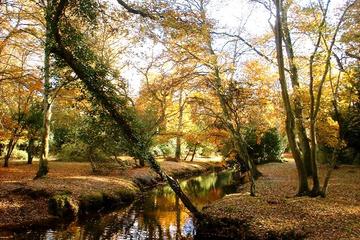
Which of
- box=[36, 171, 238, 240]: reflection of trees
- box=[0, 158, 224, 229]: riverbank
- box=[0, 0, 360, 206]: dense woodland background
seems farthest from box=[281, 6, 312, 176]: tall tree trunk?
box=[0, 158, 224, 229]: riverbank

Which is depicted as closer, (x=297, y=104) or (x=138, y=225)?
(x=138, y=225)

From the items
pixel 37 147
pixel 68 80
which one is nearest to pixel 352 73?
pixel 68 80

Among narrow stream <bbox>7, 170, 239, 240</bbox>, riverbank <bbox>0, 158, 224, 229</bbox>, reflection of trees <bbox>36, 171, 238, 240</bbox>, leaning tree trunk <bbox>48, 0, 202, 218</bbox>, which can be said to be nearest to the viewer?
narrow stream <bbox>7, 170, 239, 240</bbox>

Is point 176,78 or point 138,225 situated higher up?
point 176,78

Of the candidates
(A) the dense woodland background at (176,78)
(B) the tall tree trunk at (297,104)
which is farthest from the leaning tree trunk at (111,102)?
(B) the tall tree trunk at (297,104)

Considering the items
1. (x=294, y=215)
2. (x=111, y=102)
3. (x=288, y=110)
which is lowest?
(x=294, y=215)

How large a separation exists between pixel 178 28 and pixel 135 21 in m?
2.00

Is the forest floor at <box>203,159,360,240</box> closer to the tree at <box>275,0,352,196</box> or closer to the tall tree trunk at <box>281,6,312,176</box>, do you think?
the tree at <box>275,0,352,196</box>

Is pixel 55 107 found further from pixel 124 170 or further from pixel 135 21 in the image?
pixel 135 21

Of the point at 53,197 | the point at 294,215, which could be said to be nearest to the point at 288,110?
the point at 294,215

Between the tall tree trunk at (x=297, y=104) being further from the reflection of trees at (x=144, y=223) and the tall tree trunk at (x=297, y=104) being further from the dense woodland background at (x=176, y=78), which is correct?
the reflection of trees at (x=144, y=223)

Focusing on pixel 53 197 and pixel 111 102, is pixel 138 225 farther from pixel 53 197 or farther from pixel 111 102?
pixel 111 102

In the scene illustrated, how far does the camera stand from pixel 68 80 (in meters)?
16.1

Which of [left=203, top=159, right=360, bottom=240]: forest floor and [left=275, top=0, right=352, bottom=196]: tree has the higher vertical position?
[left=275, top=0, right=352, bottom=196]: tree
